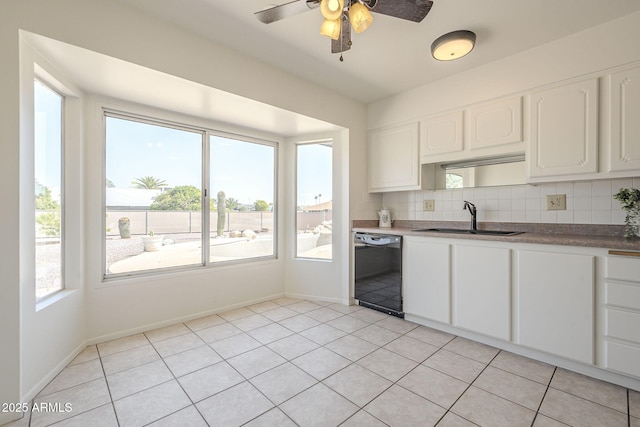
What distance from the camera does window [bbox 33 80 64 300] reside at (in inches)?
71.9

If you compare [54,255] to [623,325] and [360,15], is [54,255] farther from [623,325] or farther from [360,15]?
[623,325]

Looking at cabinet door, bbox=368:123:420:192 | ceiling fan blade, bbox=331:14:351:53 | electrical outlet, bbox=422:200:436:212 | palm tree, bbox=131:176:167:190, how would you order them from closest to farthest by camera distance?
1. ceiling fan blade, bbox=331:14:351:53
2. palm tree, bbox=131:176:167:190
3. cabinet door, bbox=368:123:420:192
4. electrical outlet, bbox=422:200:436:212

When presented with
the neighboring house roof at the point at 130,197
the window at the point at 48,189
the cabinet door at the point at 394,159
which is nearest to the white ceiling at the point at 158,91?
the window at the point at 48,189

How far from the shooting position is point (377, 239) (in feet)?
9.69

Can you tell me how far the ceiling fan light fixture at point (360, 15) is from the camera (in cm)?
144

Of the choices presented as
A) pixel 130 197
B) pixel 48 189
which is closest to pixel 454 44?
pixel 130 197

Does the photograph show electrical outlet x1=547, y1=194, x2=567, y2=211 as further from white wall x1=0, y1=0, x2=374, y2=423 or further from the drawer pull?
white wall x1=0, y1=0, x2=374, y2=423

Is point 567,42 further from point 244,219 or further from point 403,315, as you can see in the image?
point 244,219

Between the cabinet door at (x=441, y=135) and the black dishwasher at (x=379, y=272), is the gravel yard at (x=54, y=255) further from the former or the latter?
the cabinet door at (x=441, y=135)

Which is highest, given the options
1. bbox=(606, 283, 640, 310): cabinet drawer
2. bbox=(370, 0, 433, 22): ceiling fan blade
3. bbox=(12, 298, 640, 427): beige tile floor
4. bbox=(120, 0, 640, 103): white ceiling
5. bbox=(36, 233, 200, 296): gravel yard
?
bbox=(120, 0, 640, 103): white ceiling

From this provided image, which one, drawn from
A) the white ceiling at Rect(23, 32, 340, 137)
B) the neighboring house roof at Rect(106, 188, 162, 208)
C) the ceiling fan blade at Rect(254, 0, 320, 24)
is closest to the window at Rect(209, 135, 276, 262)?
the white ceiling at Rect(23, 32, 340, 137)

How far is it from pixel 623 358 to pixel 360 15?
2570 millimetres

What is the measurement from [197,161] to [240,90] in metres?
1.02

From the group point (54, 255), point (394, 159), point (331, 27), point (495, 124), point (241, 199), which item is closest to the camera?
point (331, 27)
